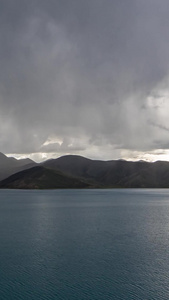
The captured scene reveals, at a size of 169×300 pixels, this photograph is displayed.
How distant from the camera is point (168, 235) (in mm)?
91688

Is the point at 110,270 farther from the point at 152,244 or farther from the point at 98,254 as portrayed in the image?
the point at 152,244

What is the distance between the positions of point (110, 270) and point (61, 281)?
1074cm

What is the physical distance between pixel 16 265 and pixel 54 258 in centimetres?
884

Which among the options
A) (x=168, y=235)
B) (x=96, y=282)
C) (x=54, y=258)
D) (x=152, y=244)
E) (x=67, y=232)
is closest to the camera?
(x=96, y=282)

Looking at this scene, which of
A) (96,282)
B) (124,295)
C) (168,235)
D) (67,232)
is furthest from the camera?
(67,232)

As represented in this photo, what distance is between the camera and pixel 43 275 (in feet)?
178

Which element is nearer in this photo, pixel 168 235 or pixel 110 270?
pixel 110 270

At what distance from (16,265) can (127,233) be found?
45.0 metres

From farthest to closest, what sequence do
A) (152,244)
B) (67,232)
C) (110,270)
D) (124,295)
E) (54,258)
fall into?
(67,232) → (152,244) → (54,258) → (110,270) → (124,295)

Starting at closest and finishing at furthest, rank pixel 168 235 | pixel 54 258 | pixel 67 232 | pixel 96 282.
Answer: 1. pixel 96 282
2. pixel 54 258
3. pixel 168 235
4. pixel 67 232

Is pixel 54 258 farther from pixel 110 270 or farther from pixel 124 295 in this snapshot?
pixel 124 295

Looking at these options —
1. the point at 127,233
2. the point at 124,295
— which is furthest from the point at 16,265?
the point at 127,233

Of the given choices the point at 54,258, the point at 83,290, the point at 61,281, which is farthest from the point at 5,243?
the point at 83,290

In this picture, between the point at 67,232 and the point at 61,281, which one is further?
the point at 67,232
